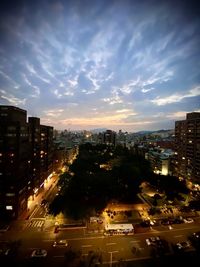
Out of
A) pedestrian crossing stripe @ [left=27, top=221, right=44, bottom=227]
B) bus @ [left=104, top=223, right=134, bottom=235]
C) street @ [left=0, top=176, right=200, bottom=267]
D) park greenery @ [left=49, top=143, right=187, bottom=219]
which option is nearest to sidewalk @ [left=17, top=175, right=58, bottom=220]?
street @ [left=0, top=176, right=200, bottom=267]

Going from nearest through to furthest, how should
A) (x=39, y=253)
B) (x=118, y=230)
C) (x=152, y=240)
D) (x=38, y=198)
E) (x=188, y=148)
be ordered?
1. (x=39, y=253)
2. (x=152, y=240)
3. (x=118, y=230)
4. (x=38, y=198)
5. (x=188, y=148)

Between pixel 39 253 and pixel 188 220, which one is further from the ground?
pixel 39 253

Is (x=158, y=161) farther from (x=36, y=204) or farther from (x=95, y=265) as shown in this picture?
(x=95, y=265)

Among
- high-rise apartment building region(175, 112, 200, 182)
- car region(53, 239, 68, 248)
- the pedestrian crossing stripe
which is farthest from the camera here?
high-rise apartment building region(175, 112, 200, 182)

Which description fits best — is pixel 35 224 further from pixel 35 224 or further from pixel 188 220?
pixel 188 220

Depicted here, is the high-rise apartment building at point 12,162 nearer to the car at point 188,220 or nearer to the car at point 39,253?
the car at point 39,253

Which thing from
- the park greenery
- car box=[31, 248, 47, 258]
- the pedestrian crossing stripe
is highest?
the park greenery

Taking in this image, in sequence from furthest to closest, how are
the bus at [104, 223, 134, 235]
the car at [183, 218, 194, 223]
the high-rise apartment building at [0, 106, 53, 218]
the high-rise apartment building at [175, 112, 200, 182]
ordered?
the high-rise apartment building at [175, 112, 200, 182] < the high-rise apartment building at [0, 106, 53, 218] < the car at [183, 218, 194, 223] < the bus at [104, 223, 134, 235]

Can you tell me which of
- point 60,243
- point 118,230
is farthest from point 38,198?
point 118,230

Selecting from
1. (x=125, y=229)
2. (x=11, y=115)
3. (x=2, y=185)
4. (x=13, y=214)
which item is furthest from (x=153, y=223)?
(x=11, y=115)

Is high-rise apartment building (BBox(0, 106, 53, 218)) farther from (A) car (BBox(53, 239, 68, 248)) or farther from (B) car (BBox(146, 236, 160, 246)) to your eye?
(B) car (BBox(146, 236, 160, 246))
